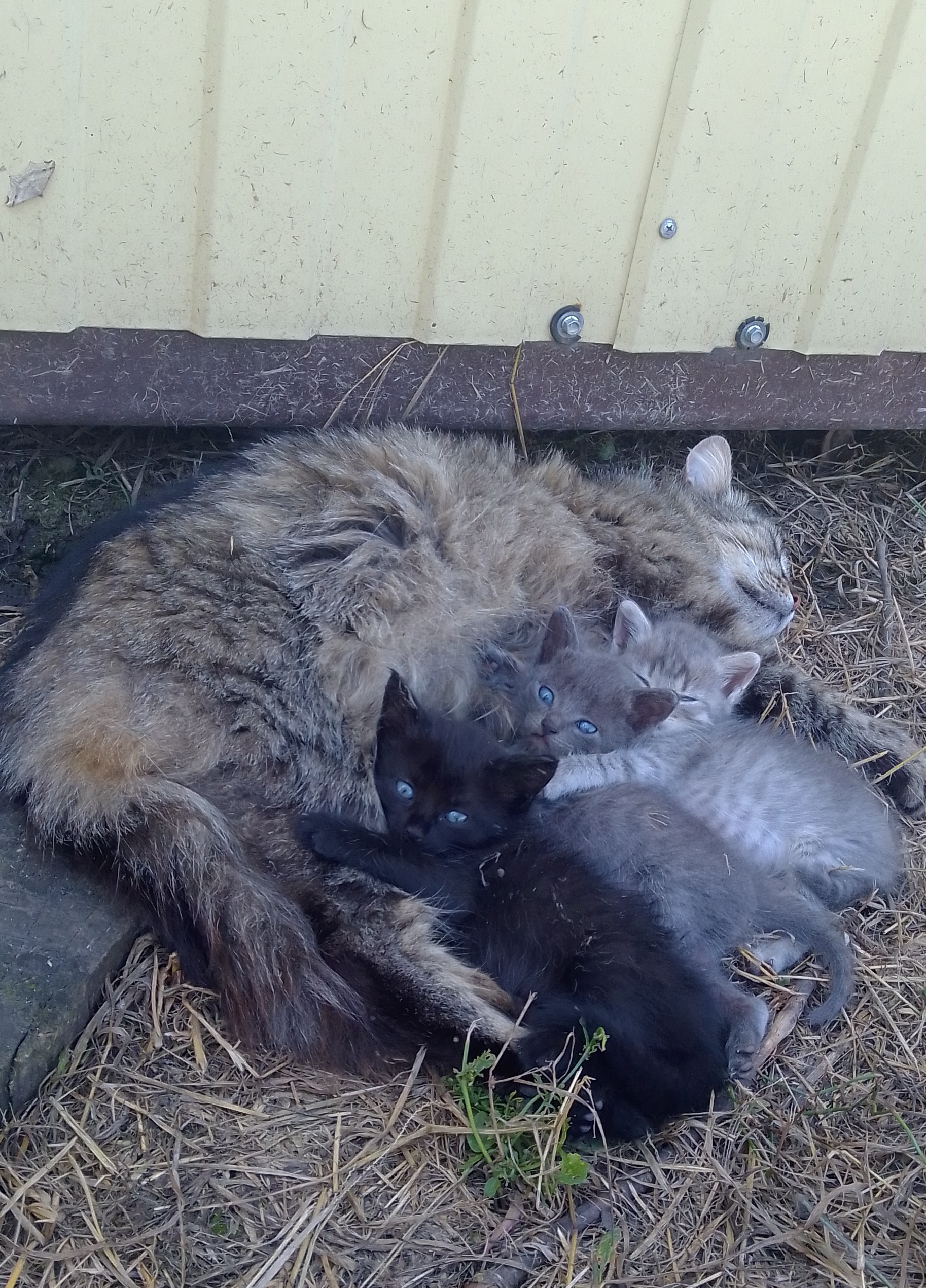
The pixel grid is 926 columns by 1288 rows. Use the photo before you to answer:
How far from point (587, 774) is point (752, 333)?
74.9 inches

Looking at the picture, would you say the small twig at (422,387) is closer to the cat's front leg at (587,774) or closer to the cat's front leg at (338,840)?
the cat's front leg at (587,774)

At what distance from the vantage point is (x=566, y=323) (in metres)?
3.86

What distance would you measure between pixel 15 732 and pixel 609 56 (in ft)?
9.00

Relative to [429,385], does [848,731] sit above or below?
below

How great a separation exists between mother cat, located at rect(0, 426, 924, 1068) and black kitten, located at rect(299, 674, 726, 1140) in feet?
0.38

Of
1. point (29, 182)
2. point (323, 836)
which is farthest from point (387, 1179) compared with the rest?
point (29, 182)

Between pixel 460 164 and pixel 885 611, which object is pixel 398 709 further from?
pixel 885 611

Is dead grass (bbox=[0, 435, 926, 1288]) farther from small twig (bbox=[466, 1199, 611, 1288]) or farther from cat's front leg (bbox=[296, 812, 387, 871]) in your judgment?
cat's front leg (bbox=[296, 812, 387, 871])

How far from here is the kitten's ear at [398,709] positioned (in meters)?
3.08

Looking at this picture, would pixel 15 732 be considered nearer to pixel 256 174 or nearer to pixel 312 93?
pixel 256 174

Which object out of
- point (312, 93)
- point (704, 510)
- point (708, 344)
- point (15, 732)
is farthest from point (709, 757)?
point (312, 93)

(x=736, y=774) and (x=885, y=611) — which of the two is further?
(x=885, y=611)

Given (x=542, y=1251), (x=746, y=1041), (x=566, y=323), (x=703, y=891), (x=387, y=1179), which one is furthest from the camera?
(x=566, y=323)

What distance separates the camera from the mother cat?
2.67 m
